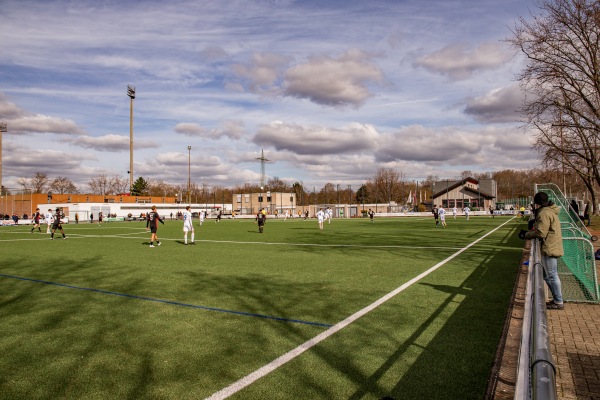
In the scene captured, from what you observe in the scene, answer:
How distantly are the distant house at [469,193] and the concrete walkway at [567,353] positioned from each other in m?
73.9

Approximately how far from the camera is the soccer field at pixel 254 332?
13.1 ft

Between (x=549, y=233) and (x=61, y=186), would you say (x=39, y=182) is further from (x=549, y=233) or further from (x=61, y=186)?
(x=549, y=233)

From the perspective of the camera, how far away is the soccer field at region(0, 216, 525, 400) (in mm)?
3988

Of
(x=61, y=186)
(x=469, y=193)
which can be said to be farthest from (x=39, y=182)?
(x=469, y=193)

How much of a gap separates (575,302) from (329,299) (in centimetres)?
464

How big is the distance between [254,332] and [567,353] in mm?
4053

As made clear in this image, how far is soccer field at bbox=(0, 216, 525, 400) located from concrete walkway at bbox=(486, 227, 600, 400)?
0.19 m

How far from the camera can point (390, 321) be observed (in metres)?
6.02

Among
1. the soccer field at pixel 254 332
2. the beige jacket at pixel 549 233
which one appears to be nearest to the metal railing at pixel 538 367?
the soccer field at pixel 254 332

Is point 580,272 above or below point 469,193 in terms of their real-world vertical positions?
below

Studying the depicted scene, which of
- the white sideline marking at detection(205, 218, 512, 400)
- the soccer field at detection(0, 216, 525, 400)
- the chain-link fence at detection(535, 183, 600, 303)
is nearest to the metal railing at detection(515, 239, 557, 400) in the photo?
the soccer field at detection(0, 216, 525, 400)

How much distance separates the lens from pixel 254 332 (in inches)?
222

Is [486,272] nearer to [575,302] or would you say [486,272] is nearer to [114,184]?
[575,302]

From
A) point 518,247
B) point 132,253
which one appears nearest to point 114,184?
point 132,253
